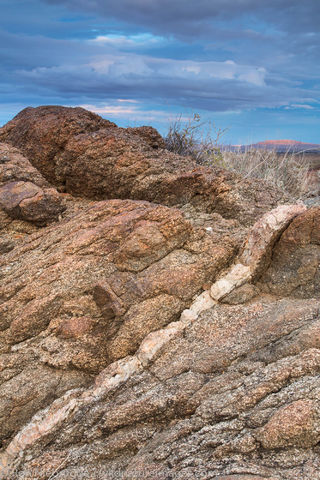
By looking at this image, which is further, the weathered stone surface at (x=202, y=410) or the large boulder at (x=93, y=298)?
the large boulder at (x=93, y=298)

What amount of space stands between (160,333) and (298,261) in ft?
5.49

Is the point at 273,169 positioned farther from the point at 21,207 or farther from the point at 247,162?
the point at 21,207

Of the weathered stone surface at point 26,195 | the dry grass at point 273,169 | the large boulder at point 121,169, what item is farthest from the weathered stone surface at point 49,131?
the dry grass at point 273,169

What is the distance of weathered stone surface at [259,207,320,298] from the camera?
4727 mm

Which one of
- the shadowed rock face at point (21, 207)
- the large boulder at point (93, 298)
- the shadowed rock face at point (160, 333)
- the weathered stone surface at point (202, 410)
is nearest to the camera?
the weathered stone surface at point (202, 410)

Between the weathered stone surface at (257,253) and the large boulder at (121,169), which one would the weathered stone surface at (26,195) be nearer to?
the large boulder at (121,169)

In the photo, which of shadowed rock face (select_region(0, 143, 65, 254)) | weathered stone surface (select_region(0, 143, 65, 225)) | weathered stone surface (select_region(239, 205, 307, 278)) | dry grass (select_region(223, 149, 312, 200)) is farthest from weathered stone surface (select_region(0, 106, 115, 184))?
dry grass (select_region(223, 149, 312, 200))

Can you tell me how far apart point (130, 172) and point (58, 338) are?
2924mm

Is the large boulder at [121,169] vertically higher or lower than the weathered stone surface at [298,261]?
higher

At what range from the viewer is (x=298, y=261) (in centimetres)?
482

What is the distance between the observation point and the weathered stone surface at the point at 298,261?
473 centimetres

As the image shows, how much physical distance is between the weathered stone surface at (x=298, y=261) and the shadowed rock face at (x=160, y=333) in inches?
0.6

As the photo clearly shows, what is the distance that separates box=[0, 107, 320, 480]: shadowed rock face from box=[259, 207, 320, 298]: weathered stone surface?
0.02 m

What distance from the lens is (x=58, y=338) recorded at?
4.84m
